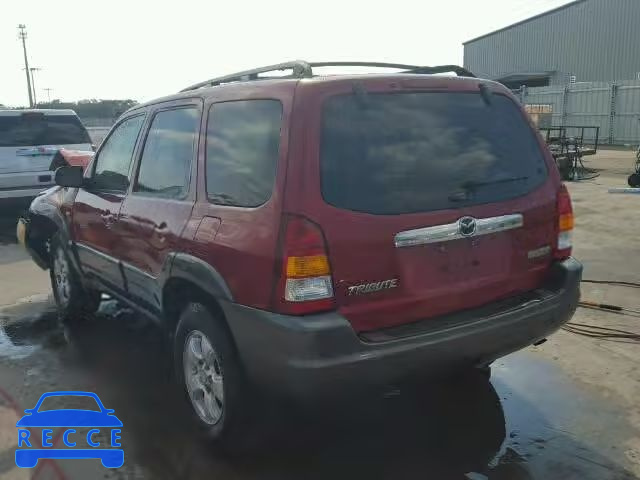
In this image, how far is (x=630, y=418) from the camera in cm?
339

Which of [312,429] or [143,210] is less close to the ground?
[143,210]

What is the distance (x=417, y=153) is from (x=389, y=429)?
1607 mm

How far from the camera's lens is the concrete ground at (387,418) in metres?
2.99

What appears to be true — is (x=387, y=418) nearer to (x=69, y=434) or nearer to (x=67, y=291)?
(x=69, y=434)

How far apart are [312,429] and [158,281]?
4.10ft

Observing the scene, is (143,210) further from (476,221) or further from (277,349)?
(476,221)

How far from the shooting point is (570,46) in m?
39.8

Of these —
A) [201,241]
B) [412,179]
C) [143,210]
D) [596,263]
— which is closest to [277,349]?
[201,241]

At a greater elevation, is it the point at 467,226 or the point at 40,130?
the point at 40,130

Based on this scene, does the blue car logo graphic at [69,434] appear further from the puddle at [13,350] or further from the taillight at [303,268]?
the taillight at [303,268]

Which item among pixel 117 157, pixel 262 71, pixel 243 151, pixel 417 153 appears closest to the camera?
pixel 417 153

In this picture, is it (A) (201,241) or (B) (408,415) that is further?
(B) (408,415)

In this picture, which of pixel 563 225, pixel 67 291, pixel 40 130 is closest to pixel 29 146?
pixel 40 130

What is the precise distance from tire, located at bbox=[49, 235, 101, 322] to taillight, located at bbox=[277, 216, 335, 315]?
310 cm
